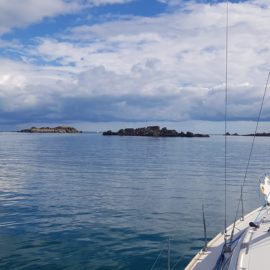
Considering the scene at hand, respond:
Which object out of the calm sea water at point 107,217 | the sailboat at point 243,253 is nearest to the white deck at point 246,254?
the sailboat at point 243,253

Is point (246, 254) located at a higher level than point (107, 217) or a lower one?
higher

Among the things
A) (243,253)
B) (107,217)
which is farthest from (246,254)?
(107,217)

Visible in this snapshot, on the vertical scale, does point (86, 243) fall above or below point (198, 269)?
below

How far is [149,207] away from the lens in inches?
1105

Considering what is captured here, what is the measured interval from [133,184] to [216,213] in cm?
1457

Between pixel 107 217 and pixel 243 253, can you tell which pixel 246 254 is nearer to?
pixel 243 253

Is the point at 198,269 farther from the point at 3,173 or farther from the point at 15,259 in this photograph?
the point at 3,173

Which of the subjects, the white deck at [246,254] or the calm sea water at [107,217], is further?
the calm sea water at [107,217]

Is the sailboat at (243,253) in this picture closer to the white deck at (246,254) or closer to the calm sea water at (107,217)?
the white deck at (246,254)

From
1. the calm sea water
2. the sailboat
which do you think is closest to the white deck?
the sailboat

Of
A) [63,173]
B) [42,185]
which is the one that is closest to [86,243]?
[42,185]

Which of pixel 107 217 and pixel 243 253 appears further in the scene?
pixel 107 217

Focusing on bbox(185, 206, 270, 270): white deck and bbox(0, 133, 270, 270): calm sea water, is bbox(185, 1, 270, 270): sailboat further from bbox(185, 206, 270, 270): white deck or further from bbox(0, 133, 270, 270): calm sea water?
bbox(0, 133, 270, 270): calm sea water

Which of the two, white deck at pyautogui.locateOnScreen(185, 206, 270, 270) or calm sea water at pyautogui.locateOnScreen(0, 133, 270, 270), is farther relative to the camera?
calm sea water at pyautogui.locateOnScreen(0, 133, 270, 270)
